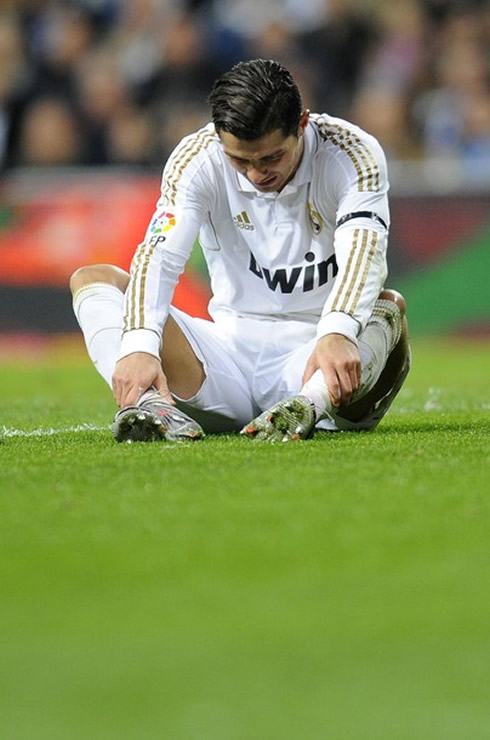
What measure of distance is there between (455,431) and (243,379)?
2.41ft

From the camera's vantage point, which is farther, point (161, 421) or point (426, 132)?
point (426, 132)

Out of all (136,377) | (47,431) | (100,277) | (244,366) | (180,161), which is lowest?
(47,431)

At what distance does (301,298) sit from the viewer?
16.4 feet

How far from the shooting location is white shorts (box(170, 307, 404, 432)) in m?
4.94

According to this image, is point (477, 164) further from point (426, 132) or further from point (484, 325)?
point (484, 325)

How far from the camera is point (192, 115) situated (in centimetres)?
1292

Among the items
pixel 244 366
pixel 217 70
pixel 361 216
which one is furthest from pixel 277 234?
pixel 217 70

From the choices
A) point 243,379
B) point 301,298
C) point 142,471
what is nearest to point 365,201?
point 301,298

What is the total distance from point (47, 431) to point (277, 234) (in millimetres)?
1148

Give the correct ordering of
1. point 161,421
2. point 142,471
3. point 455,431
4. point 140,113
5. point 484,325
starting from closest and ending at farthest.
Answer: point 142,471 → point 161,421 → point 455,431 → point 484,325 → point 140,113

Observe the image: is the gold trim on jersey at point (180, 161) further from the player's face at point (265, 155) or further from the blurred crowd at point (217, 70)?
the blurred crowd at point (217, 70)

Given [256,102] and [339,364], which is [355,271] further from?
[256,102]

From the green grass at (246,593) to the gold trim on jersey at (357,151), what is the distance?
906mm

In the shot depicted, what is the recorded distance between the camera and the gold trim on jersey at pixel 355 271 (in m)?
4.55
